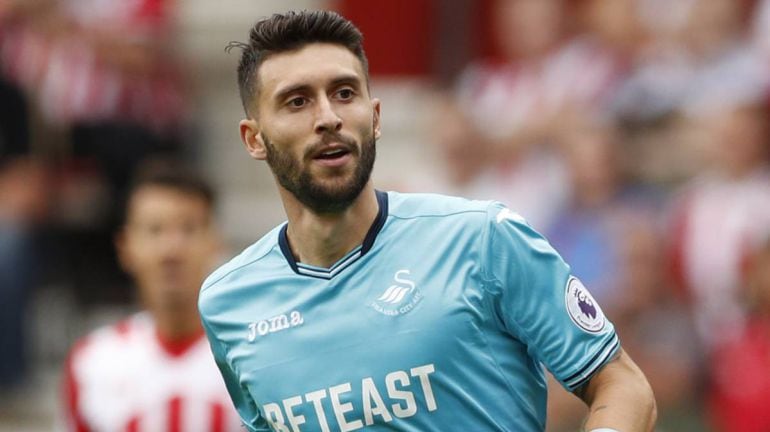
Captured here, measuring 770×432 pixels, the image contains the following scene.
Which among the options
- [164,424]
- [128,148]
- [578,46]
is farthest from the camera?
[128,148]

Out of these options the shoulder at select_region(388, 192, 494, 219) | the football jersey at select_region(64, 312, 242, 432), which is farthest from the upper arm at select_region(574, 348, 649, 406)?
the football jersey at select_region(64, 312, 242, 432)

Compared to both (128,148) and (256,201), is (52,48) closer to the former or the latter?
(128,148)

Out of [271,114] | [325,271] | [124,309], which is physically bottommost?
[124,309]

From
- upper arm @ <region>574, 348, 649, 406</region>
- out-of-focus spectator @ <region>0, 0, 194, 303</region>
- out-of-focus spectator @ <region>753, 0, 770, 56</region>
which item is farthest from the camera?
out-of-focus spectator @ <region>0, 0, 194, 303</region>

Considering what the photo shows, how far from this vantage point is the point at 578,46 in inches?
372

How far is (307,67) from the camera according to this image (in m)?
4.14

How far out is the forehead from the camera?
411 centimetres

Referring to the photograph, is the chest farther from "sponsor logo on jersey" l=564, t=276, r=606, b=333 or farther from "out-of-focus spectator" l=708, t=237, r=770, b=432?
"out-of-focus spectator" l=708, t=237, r=770, b=432

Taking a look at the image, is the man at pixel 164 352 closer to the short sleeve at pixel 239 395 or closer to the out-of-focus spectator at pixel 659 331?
the short sleeve at pixel 239 395

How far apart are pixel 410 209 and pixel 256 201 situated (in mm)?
7225

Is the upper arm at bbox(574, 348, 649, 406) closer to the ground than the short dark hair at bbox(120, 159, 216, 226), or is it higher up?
closer to the ground

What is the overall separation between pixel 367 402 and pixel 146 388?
8.32ft

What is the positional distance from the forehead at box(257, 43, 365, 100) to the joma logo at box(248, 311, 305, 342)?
0.59 m

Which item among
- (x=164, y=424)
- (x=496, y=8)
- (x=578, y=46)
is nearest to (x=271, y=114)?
(x=164, y=424)
